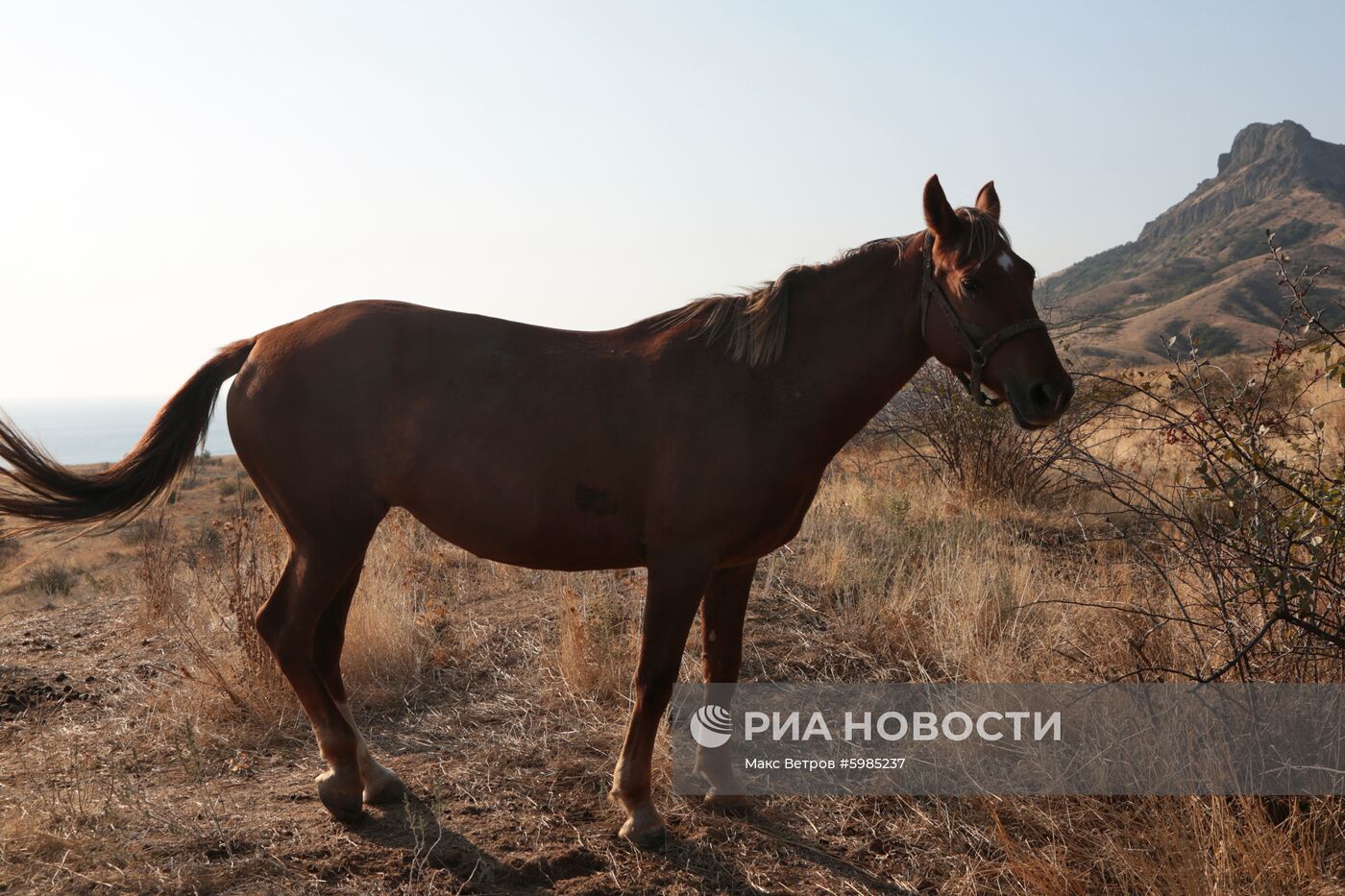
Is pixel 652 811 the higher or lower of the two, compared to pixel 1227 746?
lower

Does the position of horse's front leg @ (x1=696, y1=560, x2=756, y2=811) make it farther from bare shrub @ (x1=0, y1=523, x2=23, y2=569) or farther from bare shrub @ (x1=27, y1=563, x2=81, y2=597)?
bare shrub @ (x1=0, y1=523, x2=23, y2=569)

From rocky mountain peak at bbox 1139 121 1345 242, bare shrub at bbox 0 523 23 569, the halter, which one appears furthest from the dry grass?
rocky mountain peak at bbox 1139 121 1345 242

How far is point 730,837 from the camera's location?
12.2 ft

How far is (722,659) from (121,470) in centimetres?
290

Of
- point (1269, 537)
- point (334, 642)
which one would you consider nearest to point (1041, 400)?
point (1269, 537)

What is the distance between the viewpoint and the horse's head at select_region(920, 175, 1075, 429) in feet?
10.7

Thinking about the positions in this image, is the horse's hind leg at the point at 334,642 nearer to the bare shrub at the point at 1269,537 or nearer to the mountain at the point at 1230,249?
the bare shrub at the point at 1269,537

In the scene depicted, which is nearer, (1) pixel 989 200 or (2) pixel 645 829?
(2) pixel 645 829

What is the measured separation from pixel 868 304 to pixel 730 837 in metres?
2.28

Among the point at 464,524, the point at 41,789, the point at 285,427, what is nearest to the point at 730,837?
the point at 464,524

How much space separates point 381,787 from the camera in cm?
Result: 394

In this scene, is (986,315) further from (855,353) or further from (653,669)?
(653,669)

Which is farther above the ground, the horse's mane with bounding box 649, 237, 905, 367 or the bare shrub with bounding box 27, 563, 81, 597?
the horse's mane with bounding box 649, 237, 905, 367

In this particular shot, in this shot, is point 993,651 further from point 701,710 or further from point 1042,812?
point 701,710
